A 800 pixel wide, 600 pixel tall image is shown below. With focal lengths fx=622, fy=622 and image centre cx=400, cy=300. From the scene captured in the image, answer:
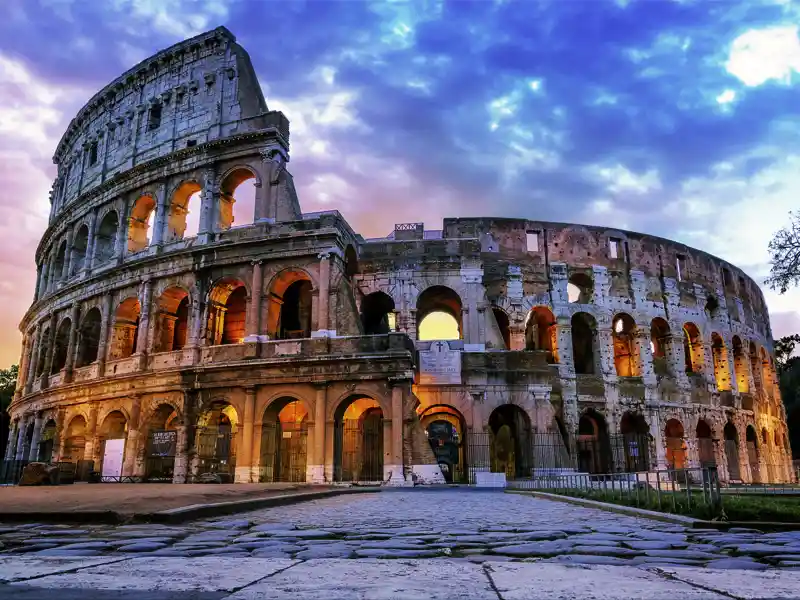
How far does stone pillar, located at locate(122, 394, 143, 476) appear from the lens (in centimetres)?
2083

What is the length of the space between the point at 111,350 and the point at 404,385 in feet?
39.3

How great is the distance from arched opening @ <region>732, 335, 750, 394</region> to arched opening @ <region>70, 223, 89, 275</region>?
30433mm

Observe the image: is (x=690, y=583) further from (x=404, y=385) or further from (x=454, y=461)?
(x=454, y=461)

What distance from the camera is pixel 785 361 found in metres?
41.3

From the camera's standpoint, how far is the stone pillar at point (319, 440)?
18219 millimetres

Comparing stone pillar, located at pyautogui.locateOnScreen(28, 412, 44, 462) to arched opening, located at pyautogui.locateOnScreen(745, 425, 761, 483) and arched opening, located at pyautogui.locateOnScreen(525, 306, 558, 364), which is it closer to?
arched opening, located at pyautogui.locateOnScreen(525, 306, 558, 364)

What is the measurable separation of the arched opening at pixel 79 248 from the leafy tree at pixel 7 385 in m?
15.9

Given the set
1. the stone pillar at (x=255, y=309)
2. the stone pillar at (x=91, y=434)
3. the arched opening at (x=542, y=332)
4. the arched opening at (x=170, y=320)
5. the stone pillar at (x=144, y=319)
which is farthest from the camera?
the arched opening at (x=542, y=332)

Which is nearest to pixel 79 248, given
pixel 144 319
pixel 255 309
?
pixel 144 319

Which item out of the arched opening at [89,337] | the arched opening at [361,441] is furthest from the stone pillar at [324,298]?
the arched opening at [89,337]

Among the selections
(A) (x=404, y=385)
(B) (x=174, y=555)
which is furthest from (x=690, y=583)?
(A) (x=404, y=385)

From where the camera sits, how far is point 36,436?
25.3 metres

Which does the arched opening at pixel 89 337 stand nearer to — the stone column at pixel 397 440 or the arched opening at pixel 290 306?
the arched opening at pixel 290 306


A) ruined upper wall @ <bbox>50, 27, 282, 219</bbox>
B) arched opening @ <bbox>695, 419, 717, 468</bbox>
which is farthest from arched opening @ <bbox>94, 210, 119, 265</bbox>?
arched opening @ <bbox>695, 419, 717, 468</bbox>
